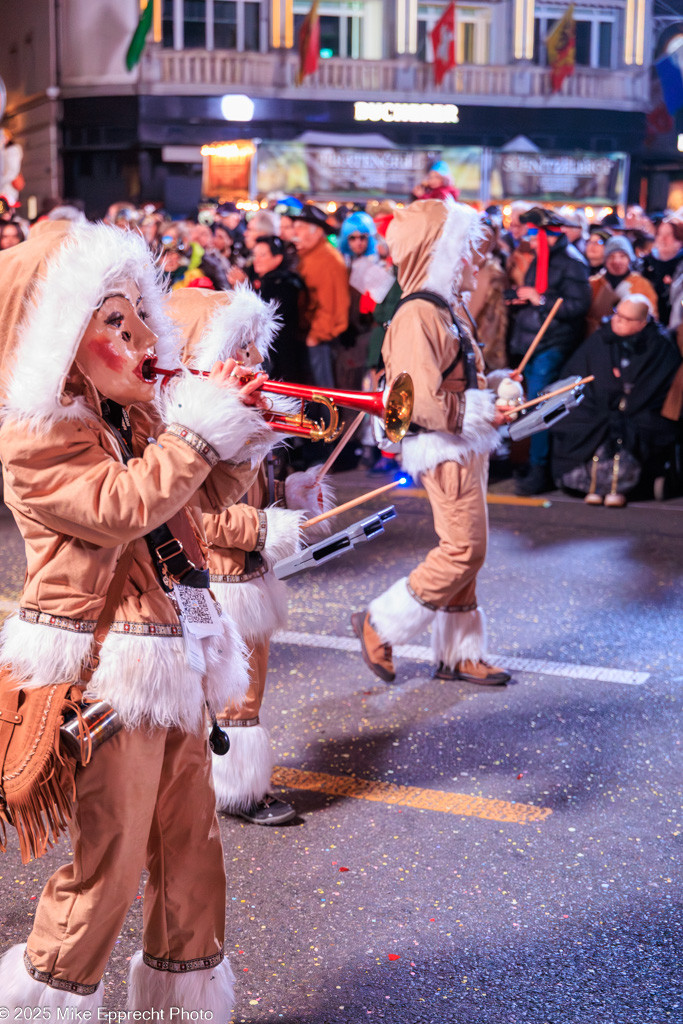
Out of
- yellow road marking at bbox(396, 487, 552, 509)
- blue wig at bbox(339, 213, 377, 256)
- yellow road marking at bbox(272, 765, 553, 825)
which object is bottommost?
yellow road marking at bbox(396, 487, 552, 509)

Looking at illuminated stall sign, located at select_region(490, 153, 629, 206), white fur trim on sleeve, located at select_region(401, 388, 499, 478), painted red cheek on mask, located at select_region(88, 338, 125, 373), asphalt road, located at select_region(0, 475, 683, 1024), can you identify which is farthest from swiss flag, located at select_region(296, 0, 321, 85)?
painted red cheek on mask, located at select_region(88, 338, 125, 373)

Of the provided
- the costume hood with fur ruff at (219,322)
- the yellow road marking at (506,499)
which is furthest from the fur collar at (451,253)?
the yellow road marking at (506,499)

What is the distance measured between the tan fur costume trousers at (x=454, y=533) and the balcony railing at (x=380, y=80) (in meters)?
28.0

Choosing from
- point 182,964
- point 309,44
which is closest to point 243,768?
point 182,964

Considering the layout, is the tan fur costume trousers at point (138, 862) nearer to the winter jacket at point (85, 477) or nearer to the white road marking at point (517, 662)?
the winter jacket at point (85, 477)

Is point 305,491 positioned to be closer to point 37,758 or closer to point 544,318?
point 37,758

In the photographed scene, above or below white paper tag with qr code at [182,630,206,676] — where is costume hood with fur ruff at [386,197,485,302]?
above

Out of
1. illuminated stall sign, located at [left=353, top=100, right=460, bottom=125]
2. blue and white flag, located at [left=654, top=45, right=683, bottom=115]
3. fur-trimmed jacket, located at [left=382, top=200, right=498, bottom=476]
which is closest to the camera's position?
fur-trimmed jacket, located at [left=382, top=200, right=498, bottom=476]

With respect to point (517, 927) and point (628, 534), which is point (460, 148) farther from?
point (517, 927)

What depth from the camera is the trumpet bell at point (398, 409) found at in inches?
126

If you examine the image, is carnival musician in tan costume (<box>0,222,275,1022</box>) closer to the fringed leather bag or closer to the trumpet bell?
the fringed leather bag

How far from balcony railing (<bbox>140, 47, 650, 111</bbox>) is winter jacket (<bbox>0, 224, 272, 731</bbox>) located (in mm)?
30325

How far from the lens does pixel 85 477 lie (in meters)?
2.34

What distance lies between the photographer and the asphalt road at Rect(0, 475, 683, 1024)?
3.08m
